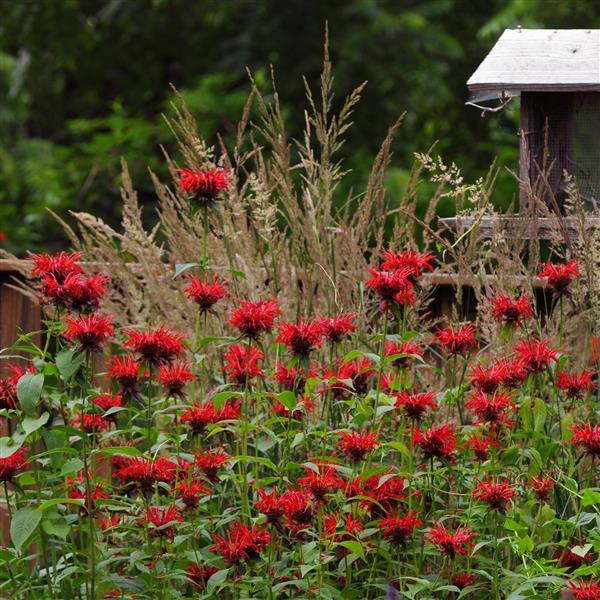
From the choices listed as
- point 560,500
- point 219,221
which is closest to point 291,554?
point 560,500

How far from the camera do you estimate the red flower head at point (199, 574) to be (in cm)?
213

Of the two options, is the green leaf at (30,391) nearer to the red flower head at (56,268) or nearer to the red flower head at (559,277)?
the red flower head at (56,268)

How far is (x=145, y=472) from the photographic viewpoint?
205cm

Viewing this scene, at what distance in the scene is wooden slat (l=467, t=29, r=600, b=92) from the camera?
313cm

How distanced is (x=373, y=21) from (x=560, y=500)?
1049 cm

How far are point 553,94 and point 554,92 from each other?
0.14 feet

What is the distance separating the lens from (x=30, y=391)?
201 centimetres

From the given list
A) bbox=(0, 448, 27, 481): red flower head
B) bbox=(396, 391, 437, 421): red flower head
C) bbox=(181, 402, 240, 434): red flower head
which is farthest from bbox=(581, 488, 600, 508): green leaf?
bbox=(0, 448, 27, 481): red flower head

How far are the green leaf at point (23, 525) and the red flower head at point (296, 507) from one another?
1.39 ft

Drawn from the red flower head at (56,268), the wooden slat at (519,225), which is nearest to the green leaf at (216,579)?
the red flower head at (56,268)

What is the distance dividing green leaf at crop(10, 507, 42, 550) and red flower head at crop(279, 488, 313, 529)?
424 millimetres

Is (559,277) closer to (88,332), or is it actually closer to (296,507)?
(296,507)

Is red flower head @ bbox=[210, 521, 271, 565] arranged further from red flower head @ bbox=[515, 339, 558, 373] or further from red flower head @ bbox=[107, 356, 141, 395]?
red flower head @ bbox=[515, 339, 558, 373]

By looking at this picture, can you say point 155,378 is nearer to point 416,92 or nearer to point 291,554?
point 291,554
